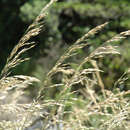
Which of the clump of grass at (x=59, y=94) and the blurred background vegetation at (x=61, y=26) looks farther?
the blurred background vegetation at (x=61, y=26)

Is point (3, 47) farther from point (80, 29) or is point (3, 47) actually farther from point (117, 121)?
point (117, 121)

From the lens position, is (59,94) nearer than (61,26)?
Yes

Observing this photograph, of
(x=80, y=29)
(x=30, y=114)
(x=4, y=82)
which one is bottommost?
(x=80, y=29)

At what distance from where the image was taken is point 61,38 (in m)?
6.90

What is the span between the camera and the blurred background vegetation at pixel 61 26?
596cm

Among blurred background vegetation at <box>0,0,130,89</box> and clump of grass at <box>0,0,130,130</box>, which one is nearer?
clump of grass at <box>0,0,130,130</box>

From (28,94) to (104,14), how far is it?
2.14m

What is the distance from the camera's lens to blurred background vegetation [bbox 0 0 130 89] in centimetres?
596

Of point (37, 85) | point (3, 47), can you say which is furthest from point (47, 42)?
point (37, 85)

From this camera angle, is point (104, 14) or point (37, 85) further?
point (104, 14)

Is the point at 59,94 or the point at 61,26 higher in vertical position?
the point at 59,94

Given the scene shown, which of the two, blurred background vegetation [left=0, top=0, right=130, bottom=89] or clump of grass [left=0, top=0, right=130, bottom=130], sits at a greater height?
clump of grass [left=0, top=0, right=130, bottom=130]

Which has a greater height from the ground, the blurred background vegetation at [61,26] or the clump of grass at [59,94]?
the clump of grass at [59,94]

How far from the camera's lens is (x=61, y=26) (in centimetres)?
720
